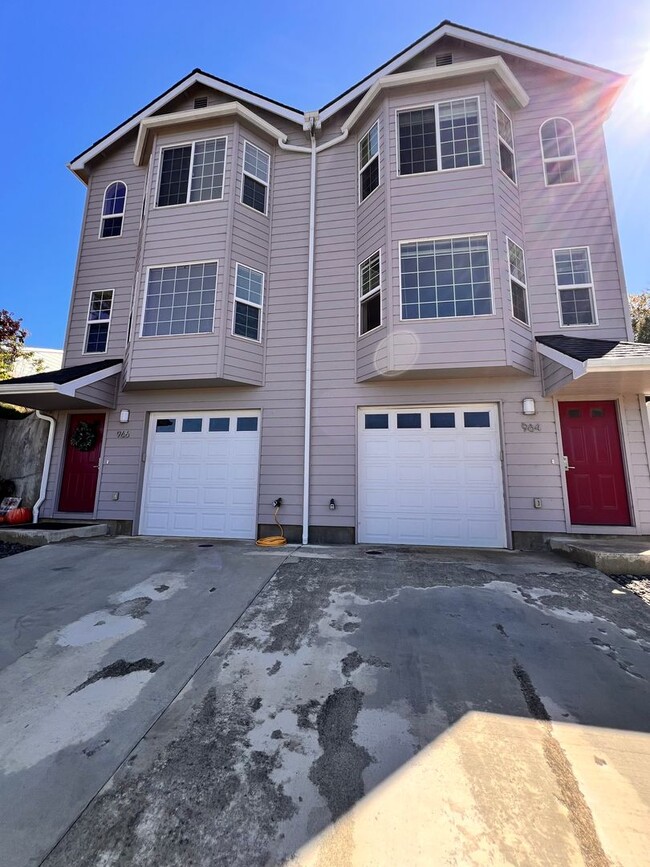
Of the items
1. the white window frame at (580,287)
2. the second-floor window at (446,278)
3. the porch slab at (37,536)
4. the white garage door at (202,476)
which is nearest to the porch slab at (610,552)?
the white window frame at (580,287)

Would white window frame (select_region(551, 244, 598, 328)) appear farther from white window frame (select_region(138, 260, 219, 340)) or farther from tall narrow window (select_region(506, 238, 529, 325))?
white window frame (select_region(138, 260, 219, 340))

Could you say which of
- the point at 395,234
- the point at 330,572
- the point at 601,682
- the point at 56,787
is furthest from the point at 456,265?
the point at 56,787

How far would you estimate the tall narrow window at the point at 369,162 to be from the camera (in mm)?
7429

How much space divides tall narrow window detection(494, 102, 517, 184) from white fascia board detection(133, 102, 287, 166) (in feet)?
14.3

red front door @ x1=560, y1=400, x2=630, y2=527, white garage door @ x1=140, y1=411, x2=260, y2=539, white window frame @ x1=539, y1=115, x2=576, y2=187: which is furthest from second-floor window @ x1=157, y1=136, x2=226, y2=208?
red front door @ x1=560, y1=400, x2=630, y2=527

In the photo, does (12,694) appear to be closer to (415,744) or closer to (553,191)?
(415,744)

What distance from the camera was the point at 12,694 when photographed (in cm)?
244

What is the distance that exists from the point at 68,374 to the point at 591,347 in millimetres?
9292

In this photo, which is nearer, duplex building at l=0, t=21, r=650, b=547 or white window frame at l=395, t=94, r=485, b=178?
duplex building at l=0, t=21, r=650, b=547

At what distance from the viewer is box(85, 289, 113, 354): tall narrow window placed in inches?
332

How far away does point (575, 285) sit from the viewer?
678 centimetres

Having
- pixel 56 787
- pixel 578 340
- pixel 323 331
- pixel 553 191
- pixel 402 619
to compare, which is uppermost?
pixel 553 191

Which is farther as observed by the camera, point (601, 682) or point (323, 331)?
point (323, 331)

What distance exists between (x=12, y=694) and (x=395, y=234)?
25.0 ft
